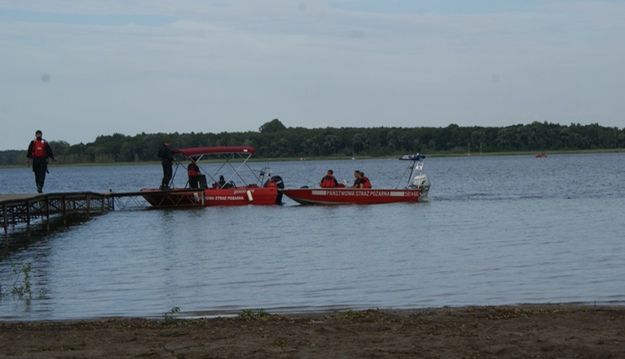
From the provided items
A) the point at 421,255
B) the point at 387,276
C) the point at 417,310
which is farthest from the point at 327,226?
the point at 417,310

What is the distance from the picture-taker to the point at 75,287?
16859mm

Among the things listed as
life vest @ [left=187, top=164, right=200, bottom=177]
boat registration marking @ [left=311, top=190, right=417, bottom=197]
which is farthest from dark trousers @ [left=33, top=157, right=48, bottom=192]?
boat registration marking @ [left=311, top=190, right=417, bottom=197]

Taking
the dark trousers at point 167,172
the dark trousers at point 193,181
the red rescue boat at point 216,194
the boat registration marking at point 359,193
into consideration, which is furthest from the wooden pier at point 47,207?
the boat registration marking at point 359,193

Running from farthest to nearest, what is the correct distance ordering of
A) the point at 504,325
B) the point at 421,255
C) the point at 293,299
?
the point at 421,255 → the point at 293,299 → the point at 504,325

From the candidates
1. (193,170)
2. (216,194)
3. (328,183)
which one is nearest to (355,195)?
(328,183)

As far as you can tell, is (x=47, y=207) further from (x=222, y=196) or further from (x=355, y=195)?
(x=355, y=195)

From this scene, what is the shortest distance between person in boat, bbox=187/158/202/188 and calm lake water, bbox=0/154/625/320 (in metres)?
2.31

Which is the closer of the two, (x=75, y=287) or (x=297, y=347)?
(x=297, y=347)

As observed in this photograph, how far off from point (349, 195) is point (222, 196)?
4.66 metres

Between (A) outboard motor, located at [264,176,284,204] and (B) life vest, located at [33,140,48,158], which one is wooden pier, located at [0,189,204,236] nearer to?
(B) life vest, located at [33,140,48,158]

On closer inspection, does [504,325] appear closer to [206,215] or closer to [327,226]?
[327,226]

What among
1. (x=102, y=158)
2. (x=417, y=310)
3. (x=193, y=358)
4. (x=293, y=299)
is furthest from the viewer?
(x=102, y=158)

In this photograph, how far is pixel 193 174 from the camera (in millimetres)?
38375

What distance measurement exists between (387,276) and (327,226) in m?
12.2
